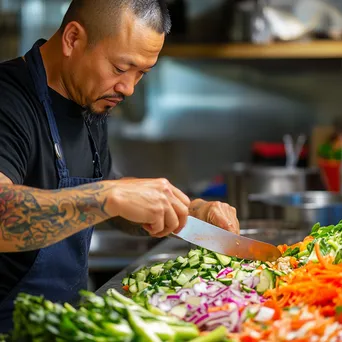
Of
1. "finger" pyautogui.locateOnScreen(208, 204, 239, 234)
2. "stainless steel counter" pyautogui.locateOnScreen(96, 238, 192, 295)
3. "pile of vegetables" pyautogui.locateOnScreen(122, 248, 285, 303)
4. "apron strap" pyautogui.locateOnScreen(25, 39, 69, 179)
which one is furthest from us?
"stainless steel counter" pyautogui.locateOnScreen(96, 238, 192, 295)

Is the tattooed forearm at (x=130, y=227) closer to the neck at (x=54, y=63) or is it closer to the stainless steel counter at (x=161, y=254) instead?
the stainless steel counter at (x=161, y=254)

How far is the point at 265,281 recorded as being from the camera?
2553 millimetres

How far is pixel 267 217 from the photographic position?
16.1 feet

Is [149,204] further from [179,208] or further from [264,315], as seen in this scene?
[264,315]

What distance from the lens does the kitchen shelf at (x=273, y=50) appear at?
6.80 metres

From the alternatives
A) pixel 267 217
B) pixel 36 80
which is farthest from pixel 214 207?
pixel 267 217

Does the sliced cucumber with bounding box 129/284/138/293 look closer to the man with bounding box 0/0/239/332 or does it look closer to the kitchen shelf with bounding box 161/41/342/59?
the man with bounding box 0/0/239/332

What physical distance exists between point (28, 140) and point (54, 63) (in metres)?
0.37

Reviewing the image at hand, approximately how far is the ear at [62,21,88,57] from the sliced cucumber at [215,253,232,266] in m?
0.87

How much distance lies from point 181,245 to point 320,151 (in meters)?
3.13

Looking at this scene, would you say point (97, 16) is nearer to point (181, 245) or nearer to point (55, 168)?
point (55, 168)

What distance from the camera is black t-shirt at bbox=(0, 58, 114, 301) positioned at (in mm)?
2697

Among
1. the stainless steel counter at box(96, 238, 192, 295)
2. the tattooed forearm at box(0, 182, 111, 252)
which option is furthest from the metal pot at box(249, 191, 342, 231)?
the tattooed forearm at box(0, 182, 111, 252)

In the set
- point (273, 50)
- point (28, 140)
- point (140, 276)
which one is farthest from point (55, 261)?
point (273, 50)
